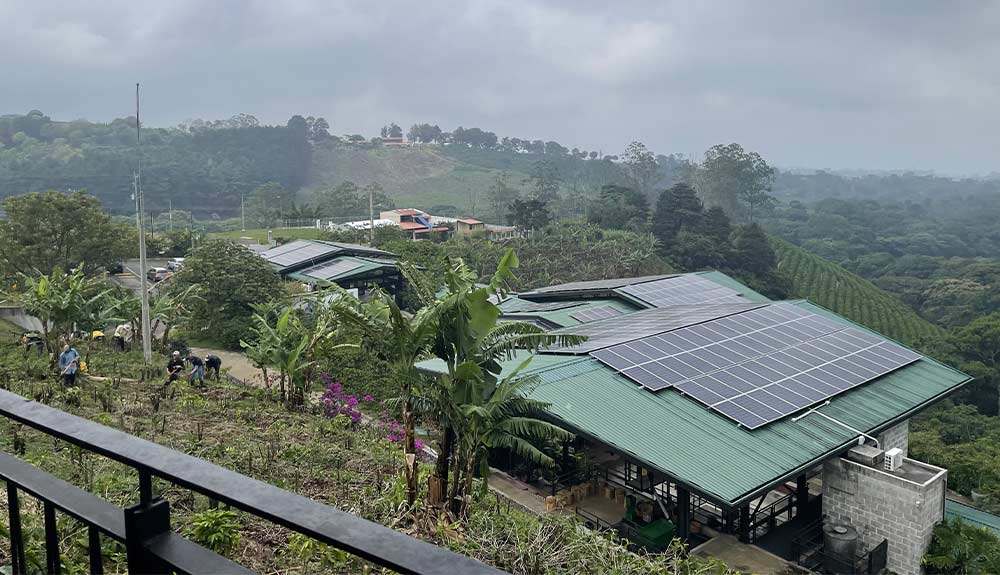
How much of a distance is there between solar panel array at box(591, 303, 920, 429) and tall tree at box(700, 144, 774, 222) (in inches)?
3312

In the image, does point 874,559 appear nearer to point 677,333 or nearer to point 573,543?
point 677,333

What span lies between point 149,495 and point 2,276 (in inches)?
1606

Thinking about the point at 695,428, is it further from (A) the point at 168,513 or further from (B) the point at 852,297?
(B) the point at 852,297

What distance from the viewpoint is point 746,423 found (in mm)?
15977

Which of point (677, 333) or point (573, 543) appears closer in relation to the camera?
point (573, 543)

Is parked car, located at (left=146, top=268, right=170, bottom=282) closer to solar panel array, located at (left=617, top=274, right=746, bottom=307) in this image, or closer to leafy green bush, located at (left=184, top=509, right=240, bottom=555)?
solar panel array, located at (left=617, top=274, right=746, bottom=307)

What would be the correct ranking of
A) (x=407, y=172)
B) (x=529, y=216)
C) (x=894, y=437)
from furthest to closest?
(x=407, y=172), (x=529, y=216), (x=894, y=437)

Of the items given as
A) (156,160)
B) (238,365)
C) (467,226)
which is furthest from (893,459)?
(156,160)

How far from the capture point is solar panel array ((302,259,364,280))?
136ft

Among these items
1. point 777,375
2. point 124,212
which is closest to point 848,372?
point 777,375

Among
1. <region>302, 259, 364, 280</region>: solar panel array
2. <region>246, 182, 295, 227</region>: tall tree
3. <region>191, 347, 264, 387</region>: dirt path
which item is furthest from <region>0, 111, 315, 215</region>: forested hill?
<region>191, 347, 264, 387</region>: dirt path

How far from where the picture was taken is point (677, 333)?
20.5 m

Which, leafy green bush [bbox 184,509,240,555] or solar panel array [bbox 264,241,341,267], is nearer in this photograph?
leafy green bush [bbox 184,509,240,555]

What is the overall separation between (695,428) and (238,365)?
1817 centimetres
